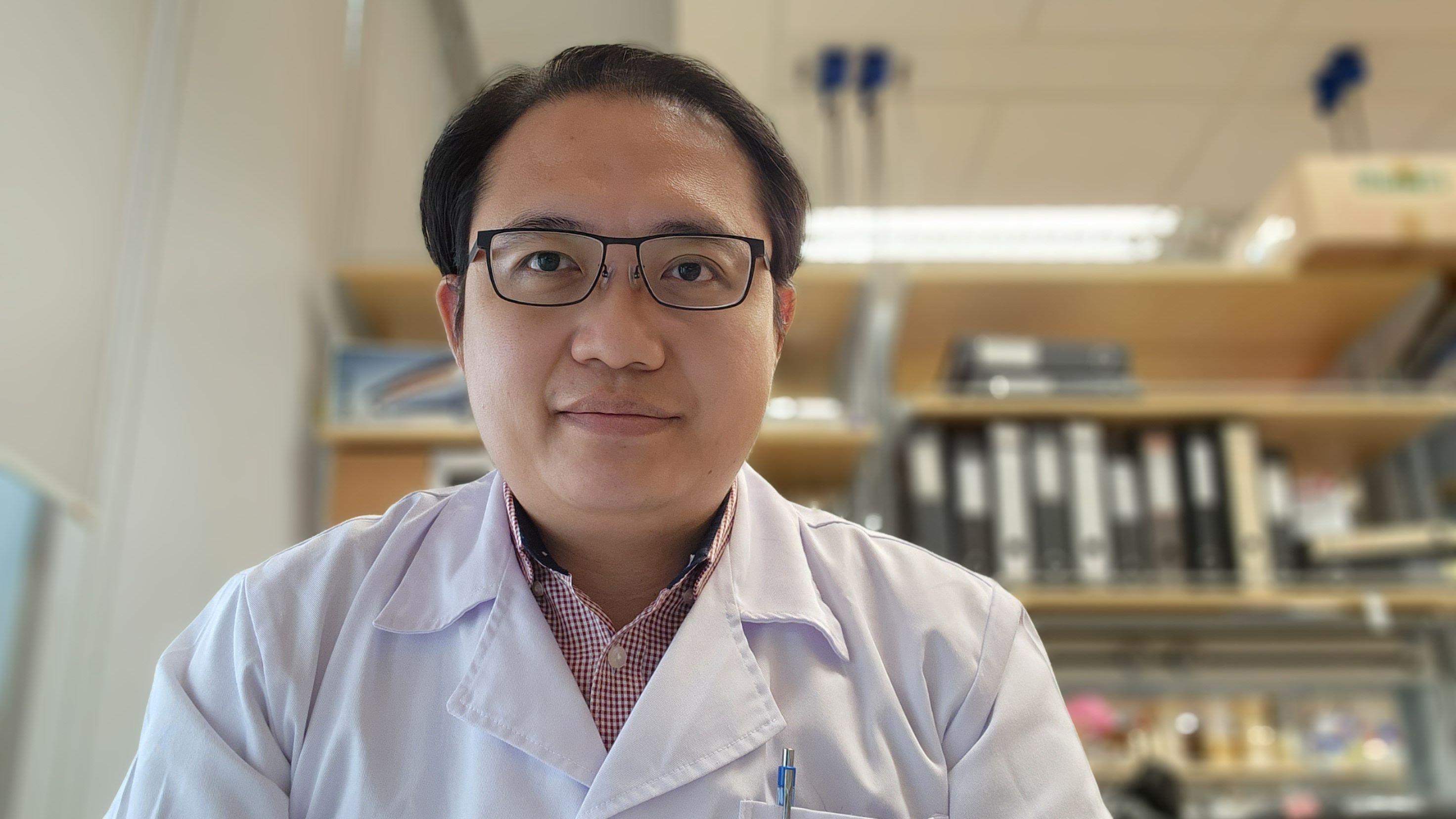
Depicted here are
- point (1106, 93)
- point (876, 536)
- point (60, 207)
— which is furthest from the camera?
point (1106, 93)

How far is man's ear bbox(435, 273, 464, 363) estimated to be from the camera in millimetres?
989

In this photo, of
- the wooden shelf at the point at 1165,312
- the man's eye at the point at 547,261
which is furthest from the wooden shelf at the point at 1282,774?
the man's eye at the point at 547,261

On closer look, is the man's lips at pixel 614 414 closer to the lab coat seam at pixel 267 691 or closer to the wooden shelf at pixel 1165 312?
the lab coat seam at pixel 267 691

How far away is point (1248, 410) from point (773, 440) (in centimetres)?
97

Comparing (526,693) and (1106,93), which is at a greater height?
(1106,93)

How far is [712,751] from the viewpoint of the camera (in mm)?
861

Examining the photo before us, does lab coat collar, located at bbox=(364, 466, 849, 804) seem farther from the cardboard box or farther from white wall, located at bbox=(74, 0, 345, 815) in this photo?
the cardboard box

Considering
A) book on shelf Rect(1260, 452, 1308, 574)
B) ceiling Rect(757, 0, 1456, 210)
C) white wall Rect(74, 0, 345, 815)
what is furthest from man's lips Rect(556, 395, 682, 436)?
ceiling Rect(757, 0, 1456, 210)

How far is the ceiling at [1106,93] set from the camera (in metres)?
2.74

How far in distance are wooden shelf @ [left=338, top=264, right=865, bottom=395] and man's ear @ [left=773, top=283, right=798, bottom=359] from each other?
1235 mm

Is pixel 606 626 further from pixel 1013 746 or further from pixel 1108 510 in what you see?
pixel 1108 510

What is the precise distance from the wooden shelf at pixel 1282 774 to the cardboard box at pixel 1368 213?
1092 millimetres

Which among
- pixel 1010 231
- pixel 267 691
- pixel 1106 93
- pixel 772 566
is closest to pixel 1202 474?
pixel 1106 93

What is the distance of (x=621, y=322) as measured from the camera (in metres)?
0.86
